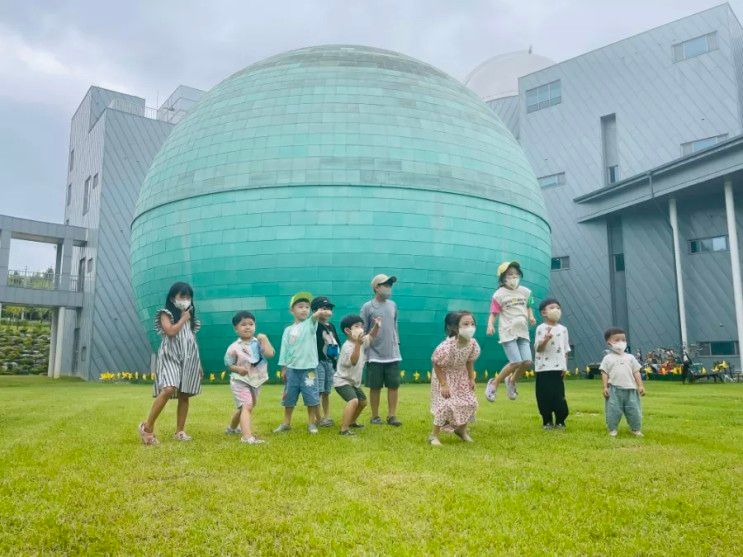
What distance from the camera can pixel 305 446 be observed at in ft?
19.2

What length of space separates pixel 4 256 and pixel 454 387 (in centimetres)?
2536

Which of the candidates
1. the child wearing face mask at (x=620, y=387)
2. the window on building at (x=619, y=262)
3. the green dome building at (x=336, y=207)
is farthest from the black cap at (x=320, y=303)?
the window on building at (x=619, y=262)

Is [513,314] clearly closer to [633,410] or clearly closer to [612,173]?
[633,410]

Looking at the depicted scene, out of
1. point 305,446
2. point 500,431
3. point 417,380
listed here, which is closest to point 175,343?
point 305,446

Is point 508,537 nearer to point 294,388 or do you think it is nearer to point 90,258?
point 294,388

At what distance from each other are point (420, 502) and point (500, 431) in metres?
3.46

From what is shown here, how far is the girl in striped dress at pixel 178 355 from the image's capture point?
6.52 m

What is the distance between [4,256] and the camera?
26.1 m

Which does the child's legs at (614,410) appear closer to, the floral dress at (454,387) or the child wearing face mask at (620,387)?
the child wearing face mask at (620,387)

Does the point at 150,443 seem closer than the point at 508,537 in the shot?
No

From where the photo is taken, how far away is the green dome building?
705 inches

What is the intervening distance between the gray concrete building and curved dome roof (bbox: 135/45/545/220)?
6.44 m

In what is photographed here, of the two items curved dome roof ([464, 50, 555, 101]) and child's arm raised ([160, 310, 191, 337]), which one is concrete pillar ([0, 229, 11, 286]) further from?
curved dome roof ([464, 50, 555, 101])

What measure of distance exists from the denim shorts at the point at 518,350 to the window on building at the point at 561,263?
21368 millimetres
